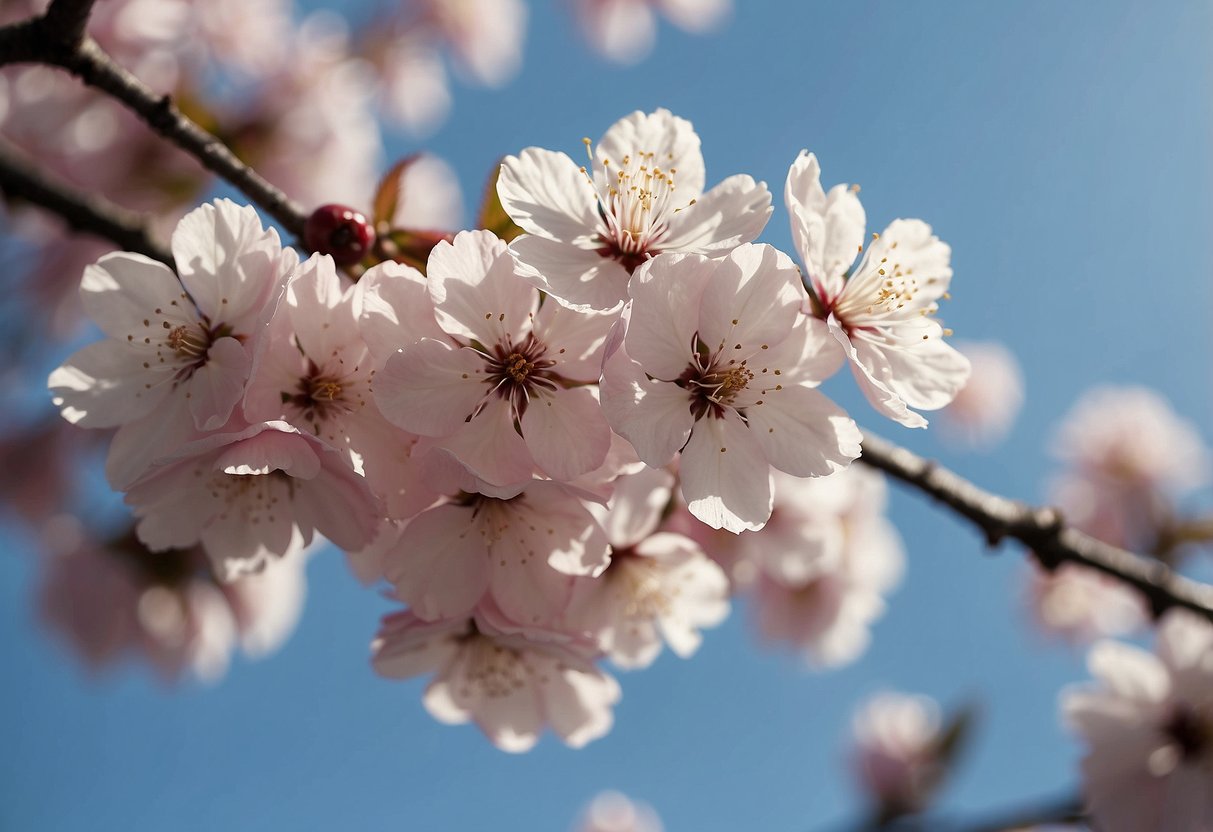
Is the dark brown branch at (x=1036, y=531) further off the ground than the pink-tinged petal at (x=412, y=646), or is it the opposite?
the dark brown branch at (x=1036, y=531)

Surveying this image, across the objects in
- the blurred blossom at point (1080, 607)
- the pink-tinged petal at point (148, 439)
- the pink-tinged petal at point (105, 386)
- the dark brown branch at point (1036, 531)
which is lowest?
the pink-tinged petal at point (148, 439)

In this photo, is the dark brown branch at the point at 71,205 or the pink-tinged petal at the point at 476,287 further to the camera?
the dark brown branch at the point at 71,205

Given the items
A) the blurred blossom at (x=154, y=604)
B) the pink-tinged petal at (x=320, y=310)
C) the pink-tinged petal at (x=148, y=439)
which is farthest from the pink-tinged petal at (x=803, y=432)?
the blurred blossom at (x=154, y=604)

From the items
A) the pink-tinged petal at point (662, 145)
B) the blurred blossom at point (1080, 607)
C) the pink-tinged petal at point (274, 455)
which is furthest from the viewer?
the blurred blossom at point (1080, 607)

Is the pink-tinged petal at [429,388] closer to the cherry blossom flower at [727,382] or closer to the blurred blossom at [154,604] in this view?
the cherry blossom flower at [727,382]

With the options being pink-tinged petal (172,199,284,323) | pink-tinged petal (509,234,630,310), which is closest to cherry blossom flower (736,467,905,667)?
pink-tinged petal (509,234,630,310)

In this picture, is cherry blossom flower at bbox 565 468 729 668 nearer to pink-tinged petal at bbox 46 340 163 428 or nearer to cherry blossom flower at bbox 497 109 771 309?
cherry blossom flower at bbox 497 109 771 309

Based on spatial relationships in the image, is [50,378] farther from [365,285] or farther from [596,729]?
[596,729]
